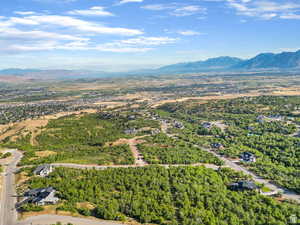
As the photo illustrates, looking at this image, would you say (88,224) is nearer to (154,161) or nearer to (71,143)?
(154,161)

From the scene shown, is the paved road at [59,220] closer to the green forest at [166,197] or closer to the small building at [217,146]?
the green forest at [166,197]

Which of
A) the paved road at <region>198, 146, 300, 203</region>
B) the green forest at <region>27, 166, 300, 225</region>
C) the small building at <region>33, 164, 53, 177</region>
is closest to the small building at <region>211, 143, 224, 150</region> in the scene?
the paved road at <region>198, 146, 300, 203</region>

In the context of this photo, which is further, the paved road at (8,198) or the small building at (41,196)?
the small building at (41,196)

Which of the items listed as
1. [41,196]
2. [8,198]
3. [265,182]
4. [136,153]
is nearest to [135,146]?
[136,153]

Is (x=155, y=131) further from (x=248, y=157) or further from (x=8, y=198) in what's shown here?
(x=8, y=198)

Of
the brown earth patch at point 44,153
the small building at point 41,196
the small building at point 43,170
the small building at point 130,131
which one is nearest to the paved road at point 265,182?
the small building at point 130,131

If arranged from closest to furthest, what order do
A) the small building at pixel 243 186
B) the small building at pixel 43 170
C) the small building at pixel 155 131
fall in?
1. the small building at pixel 243 186
2. the small building at pixel 43 170
3. the small building at pixel 155 131
